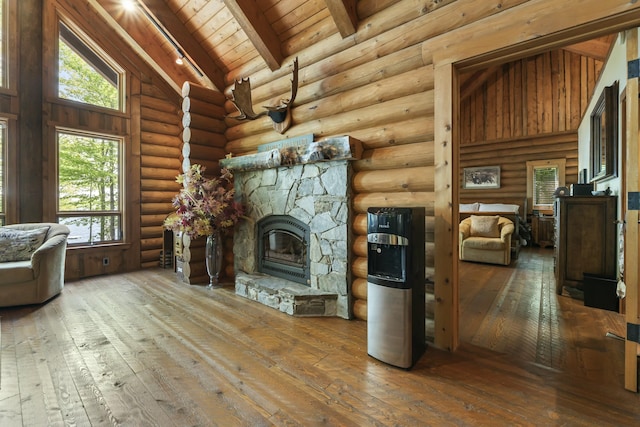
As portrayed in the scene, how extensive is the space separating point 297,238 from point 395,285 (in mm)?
1763

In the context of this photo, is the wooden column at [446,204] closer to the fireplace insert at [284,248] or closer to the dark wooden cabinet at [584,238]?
the fireplace insert at [284,248]

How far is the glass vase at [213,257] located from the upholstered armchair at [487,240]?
455 cm

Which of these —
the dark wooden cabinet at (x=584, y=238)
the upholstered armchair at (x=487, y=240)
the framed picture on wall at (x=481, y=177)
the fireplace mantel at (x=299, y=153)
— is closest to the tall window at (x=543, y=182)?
the framed picture on wall at (x=481, y=177)

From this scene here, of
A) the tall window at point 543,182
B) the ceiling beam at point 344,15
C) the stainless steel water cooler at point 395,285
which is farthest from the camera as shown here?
the tall window at point 543,182

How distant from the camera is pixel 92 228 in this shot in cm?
503

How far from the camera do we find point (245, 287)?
3.70 meters

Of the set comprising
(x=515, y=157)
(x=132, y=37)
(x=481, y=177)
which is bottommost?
(x=481, y=177)

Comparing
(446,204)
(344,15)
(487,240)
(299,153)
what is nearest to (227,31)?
(344,15)

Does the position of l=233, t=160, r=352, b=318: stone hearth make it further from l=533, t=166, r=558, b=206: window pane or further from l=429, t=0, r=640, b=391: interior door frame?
l=533, t=166, r=558, b=206: window pane

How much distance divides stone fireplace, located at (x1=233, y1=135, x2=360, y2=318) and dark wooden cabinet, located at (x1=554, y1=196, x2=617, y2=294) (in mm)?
2853

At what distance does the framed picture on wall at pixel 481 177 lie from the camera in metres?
8.78

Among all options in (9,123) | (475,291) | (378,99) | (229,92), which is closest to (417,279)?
(378,99)

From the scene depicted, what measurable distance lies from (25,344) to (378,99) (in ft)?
12.5

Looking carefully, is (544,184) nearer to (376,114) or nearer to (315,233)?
(376,114)
